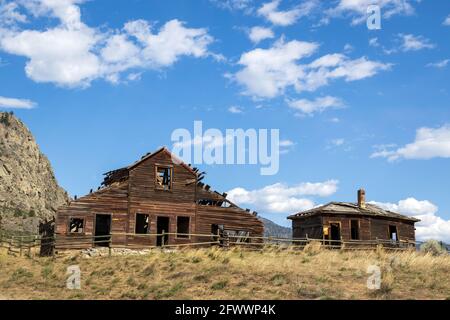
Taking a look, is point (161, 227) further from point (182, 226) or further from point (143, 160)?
point (143, 160)

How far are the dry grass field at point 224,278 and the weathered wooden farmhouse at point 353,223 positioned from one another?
10371 millimetres

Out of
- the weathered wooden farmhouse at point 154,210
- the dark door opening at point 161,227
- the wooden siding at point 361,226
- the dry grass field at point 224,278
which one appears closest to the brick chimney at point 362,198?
the wooden siding at point 361,226

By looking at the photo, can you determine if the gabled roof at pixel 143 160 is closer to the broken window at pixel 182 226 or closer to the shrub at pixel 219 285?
the broken window at pixel 182 226

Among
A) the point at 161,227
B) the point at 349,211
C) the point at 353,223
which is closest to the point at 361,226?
the point at 353,223

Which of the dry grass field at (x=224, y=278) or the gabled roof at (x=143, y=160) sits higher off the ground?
the gabled roof at (x=143, y=160)

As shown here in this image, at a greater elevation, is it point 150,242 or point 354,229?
point 354,229

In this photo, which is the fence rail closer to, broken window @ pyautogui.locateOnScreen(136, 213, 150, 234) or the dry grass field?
broken window @ pyautogui.locateOnScreen(136, 213, 150, 234)

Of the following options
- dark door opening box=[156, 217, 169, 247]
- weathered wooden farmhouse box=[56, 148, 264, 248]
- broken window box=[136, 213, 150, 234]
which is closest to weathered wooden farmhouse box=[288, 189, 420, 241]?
weathered wooden farmhouse box=[56, 148, 264, 248]

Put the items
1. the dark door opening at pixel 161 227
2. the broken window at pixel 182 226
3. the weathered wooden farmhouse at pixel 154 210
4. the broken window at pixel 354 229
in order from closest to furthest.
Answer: the weathered wooden farmhouse at pixel 154 210, the dark door opening at pixel 161 227, the broken window at pixel 182 226, the broken window at pixel 354 229

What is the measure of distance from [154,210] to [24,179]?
65688 mm

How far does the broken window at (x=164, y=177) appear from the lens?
3606cm

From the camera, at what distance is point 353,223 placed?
129ft

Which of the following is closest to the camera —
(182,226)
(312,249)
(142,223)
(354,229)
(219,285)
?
(219,285)
